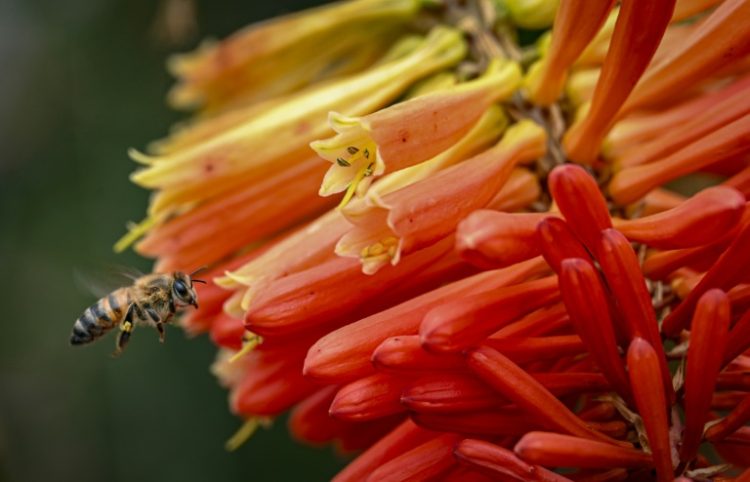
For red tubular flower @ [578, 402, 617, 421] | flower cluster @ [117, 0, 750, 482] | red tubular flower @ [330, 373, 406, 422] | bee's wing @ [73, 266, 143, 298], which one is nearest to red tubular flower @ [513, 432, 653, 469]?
flower cluster @ [117, 0, 750, 482]

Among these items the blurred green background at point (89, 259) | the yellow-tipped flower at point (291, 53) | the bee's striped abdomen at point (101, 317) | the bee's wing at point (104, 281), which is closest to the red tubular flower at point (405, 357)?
the bee's striped abdomen at point (101, 317)

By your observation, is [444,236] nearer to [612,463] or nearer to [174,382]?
[612,463]

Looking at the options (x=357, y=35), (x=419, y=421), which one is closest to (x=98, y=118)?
(x=357, y=35)

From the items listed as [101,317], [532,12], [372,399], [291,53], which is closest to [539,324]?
[372,399]

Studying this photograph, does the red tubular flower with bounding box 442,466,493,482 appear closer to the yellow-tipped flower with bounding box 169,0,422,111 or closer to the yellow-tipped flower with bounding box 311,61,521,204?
the yellow-tipped flower with bounding box 311,61,521,204

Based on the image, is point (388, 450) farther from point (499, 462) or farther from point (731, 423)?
point (731, 423)

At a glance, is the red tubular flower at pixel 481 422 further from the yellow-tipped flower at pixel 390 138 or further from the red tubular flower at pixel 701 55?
the red tubular flower at pixel 701 55
